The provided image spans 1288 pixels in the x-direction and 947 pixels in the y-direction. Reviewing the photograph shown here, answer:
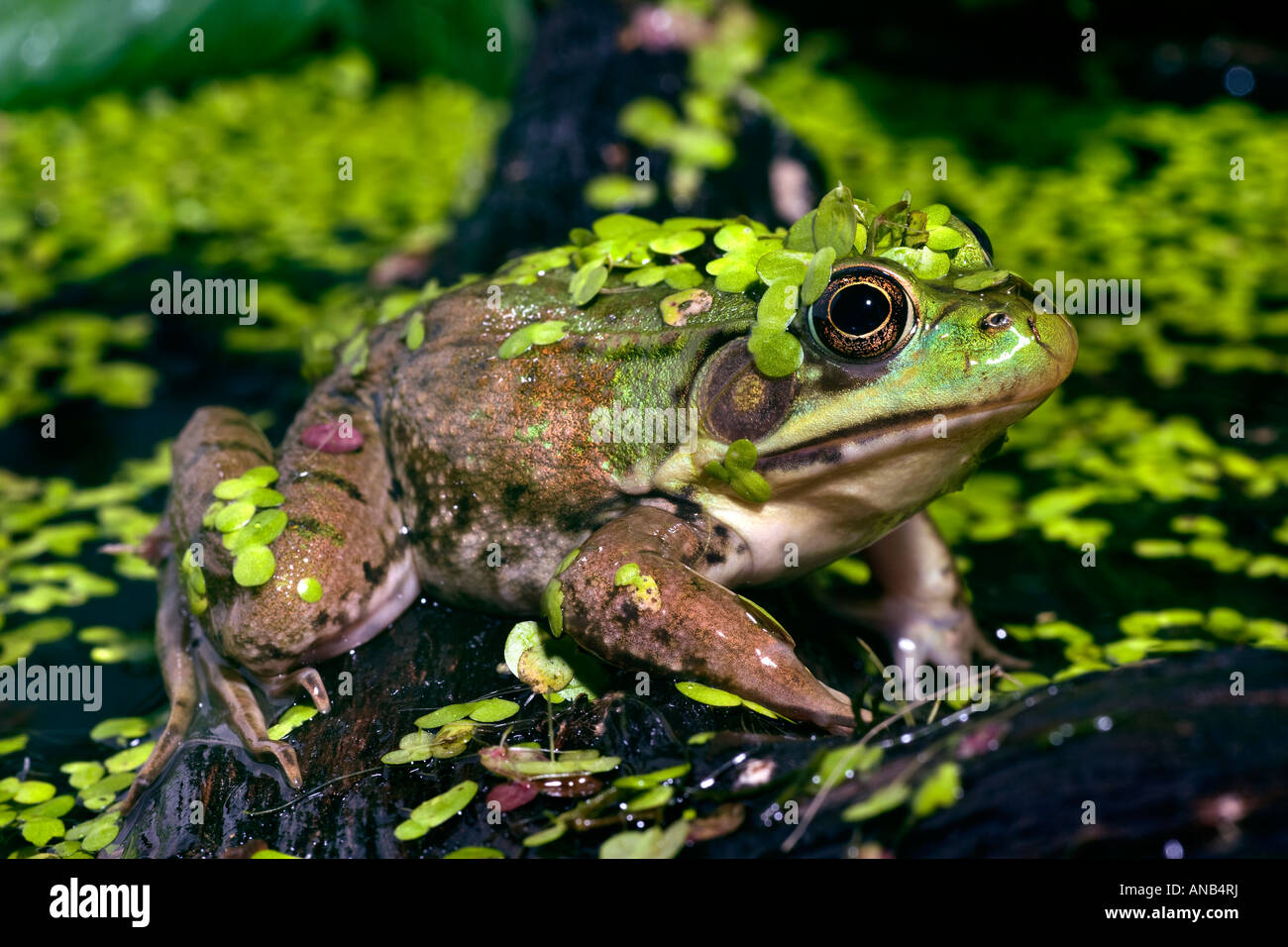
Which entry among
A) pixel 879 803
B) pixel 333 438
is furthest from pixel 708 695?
pixel 333 438

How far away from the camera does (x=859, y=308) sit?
2387 millimetres

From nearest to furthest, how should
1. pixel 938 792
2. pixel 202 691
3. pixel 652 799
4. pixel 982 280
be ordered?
pixel 938 792 → pixel 652 799 → pixel 982 280 → pixel 202 691

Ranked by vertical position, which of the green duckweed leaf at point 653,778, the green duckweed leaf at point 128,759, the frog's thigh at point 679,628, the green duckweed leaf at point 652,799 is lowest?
the green duckweed leaf at point 128,759

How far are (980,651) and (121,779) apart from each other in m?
A: 2.74

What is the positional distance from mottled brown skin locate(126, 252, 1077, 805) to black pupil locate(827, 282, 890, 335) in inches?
2.6

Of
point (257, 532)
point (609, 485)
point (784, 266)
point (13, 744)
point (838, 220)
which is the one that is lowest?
point (13, 744)

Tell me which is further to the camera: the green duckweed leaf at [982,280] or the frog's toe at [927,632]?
the frog's toe at [927,632]

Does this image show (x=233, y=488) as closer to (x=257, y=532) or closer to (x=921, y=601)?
(x=257, y=532)

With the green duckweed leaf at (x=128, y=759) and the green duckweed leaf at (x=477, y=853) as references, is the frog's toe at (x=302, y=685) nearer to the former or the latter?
the green duckweed leaf at (x=128, y=759)

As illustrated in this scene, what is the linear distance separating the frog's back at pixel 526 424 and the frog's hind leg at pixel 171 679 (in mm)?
797

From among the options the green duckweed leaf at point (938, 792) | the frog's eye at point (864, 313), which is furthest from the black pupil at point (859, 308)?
the green duckweed leaf at point (938, 792)

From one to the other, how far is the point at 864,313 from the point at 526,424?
968 millimetres

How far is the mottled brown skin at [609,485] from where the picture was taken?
2.39 meters

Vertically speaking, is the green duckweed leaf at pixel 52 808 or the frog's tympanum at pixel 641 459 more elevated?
the frog's tympanum at pixel 641 459
